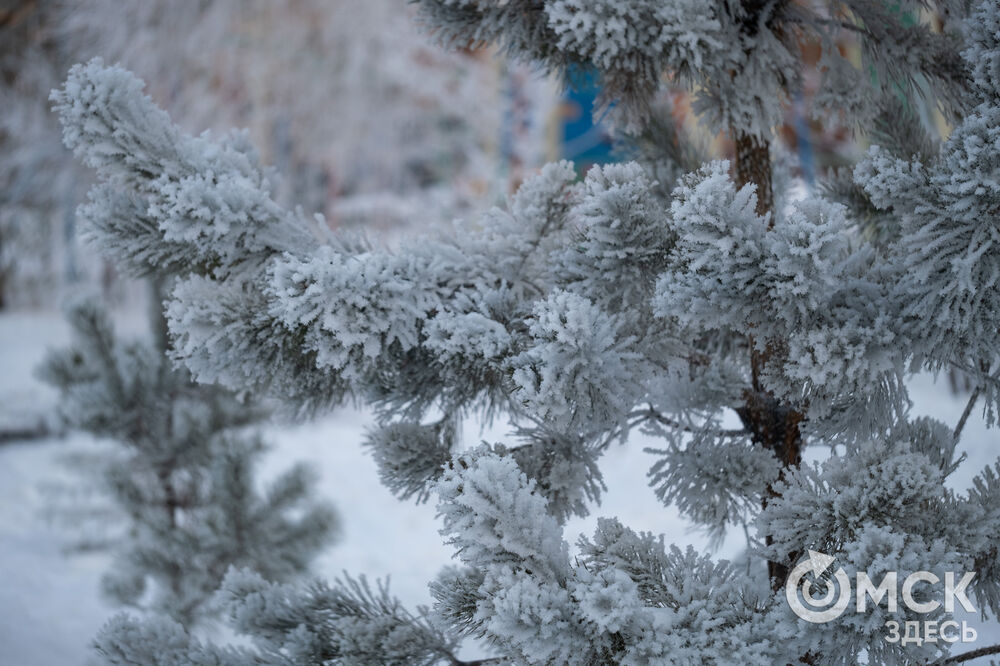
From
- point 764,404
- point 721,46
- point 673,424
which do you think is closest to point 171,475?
point 673,424

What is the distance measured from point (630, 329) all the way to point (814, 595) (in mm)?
368

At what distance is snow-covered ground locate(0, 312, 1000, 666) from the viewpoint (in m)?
2.21

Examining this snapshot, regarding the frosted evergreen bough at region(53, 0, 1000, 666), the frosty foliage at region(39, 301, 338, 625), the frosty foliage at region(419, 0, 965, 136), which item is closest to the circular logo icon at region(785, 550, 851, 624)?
the frosted evergreen bough at region(53, 0, 1000, 666)

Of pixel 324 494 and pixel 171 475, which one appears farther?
pixel 324 494

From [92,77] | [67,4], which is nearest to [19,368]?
[67,4]

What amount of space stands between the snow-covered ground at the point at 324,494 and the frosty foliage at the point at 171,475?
0.97 ft

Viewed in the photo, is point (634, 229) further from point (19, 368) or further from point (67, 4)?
point (19, 368)

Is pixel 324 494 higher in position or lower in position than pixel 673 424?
higher

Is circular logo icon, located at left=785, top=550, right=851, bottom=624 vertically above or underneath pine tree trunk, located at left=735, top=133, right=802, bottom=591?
underneath

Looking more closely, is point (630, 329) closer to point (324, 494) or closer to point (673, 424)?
point (673, 424)

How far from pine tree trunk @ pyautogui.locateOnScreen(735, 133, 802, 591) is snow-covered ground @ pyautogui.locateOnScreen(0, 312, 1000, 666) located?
249 millimetres

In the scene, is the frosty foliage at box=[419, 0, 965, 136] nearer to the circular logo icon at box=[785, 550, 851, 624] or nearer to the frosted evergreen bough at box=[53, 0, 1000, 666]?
the frosted evergreen bough at box=[53, 0, 1000, 666]

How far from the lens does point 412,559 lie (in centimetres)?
→ 392

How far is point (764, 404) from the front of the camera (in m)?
1.22
